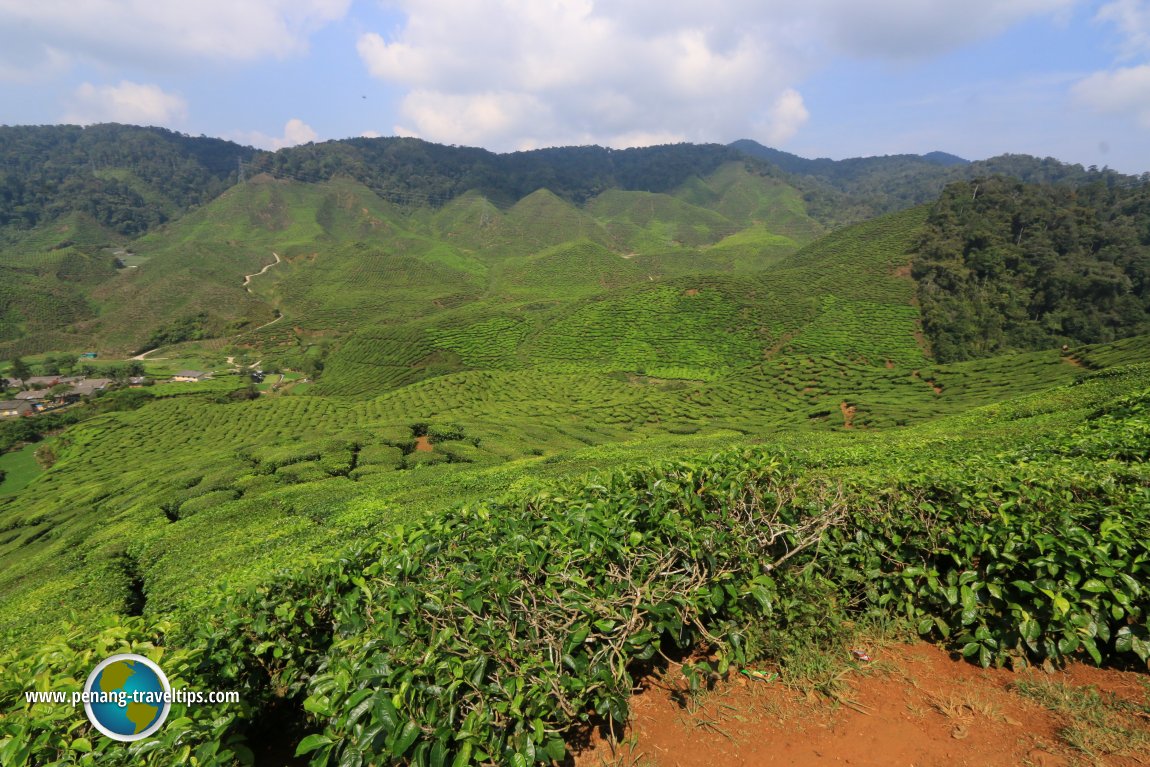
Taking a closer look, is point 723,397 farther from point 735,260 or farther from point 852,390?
point 735,260

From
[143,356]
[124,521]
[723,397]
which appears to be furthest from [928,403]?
[143,356]

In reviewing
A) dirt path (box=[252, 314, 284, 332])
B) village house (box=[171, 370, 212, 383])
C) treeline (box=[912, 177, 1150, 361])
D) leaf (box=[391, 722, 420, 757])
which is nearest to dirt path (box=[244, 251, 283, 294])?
dirt path (box=[252, 314, 284, 332])

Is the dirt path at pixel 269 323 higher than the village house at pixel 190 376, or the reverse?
the dirt path at pixel 269 323

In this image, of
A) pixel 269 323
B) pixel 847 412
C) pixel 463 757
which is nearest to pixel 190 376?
pixel 269 323

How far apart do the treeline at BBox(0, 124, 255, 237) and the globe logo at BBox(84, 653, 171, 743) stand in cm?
21500

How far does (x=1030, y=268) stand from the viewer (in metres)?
54.8

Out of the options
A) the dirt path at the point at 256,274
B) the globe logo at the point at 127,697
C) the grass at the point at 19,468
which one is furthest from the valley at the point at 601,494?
the dirt path at the point at 256,274

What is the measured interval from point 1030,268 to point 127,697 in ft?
258

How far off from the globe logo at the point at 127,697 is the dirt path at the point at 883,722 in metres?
2.43

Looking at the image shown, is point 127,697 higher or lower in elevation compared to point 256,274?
lower

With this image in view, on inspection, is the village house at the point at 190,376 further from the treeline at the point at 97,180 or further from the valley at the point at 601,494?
the treeline at the point at 97,180

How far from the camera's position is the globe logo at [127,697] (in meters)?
2.35

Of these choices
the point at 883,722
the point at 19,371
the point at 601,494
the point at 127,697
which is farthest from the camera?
the point at 19,371

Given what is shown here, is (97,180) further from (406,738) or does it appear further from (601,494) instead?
(406,738)
